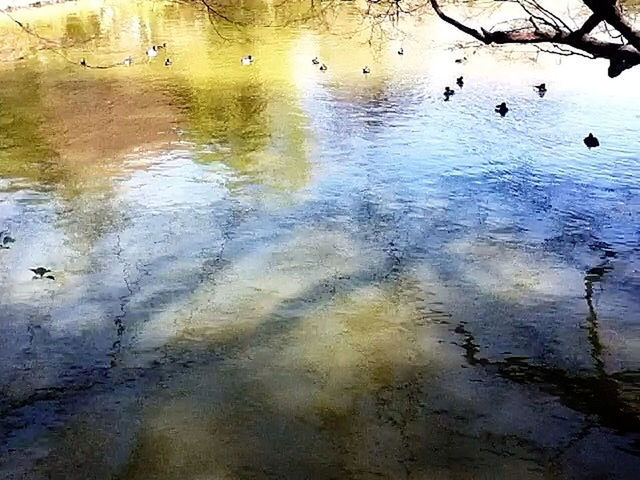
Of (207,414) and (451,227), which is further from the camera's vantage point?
(451,227)

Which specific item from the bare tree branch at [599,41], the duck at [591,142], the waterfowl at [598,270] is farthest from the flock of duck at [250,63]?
the bare tree branch at [599,41]

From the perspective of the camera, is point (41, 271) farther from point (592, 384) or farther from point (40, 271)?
point (592, 384)

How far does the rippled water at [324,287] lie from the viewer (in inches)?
111

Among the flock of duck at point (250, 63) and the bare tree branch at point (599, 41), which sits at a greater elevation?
the bare tree branch at point (599, 41)

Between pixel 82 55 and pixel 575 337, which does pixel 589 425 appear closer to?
pixel 575 337

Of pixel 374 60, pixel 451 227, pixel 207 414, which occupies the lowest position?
pixel 207 414

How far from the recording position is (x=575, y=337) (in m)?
3.43

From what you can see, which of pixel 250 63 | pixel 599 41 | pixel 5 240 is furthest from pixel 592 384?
pixel 250 63

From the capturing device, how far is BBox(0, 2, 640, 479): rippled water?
2.81m

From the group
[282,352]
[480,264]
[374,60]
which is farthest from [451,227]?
[374,60]

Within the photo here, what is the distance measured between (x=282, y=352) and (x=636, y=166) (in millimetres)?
3480

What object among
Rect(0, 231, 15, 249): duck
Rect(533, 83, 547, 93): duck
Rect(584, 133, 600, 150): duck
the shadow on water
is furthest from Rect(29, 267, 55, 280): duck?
Rect(533, 83, 547, 93): duck

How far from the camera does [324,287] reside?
3949mm

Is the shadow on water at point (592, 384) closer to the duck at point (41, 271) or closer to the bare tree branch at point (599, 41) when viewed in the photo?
the bare tree branch at point (599, 41)
